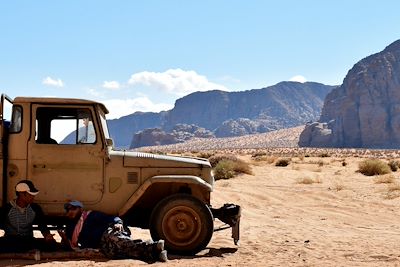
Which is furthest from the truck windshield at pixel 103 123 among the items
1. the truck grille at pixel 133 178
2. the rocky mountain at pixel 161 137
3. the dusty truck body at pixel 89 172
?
the rocky mountain at pixel 161 137

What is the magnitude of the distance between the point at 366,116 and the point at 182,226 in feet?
373

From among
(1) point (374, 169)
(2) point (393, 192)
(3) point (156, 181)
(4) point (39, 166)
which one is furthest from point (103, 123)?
(1) point (374, 169)

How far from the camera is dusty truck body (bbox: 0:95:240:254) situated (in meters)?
7.83

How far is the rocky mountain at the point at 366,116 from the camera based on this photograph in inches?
4439

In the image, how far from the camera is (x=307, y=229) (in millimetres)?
11297

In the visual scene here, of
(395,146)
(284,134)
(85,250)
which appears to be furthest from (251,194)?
(284,134)

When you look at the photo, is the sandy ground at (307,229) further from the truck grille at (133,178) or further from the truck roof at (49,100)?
the truck roof at (49,100)

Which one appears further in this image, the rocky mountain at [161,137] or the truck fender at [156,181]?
the rocky mountain at [161,137]

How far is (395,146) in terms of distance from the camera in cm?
10975

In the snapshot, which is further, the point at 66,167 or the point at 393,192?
the point at 393,192

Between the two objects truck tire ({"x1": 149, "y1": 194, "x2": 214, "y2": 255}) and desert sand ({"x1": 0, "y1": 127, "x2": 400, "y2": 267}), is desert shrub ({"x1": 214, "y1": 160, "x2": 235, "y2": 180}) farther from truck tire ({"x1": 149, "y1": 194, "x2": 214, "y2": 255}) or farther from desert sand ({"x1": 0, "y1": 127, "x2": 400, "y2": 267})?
truck tire ({"x1": 149, "y1": 194, "x2": 214, "y2": 255})

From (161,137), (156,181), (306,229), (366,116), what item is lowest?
(306,229)

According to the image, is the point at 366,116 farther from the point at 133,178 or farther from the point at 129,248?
the point at 129,248

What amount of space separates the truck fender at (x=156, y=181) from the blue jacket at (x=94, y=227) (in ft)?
1.03
